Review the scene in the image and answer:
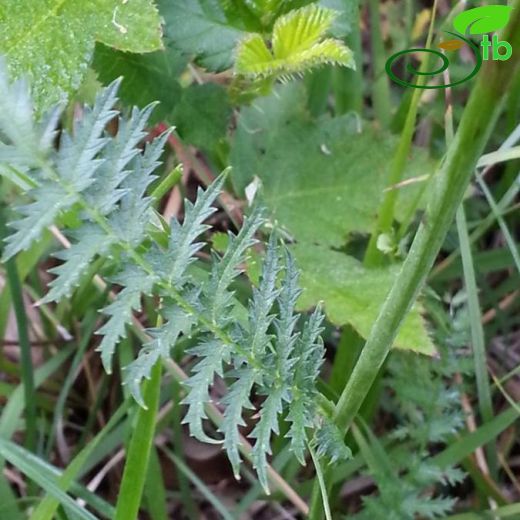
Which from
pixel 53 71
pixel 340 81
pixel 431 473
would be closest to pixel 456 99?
pixel 340 81

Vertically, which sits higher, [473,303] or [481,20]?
[481,20]

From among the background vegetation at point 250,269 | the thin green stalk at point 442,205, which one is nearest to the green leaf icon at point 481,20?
the background vegetation at point 250,269

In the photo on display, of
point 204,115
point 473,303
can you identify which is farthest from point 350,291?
point 204,115

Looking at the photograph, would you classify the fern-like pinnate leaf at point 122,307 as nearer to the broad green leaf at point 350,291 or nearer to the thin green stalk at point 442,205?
the thin green stalk at point 442,205

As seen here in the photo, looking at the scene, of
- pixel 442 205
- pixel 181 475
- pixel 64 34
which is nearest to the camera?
pixel 442 205

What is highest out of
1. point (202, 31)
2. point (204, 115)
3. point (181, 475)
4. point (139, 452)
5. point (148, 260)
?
point (202, 31)

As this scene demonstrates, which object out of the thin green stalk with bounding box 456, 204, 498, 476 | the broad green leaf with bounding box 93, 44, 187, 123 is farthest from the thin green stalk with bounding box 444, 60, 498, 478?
the broad green leaf with bounding box 93, 44, 187, 123

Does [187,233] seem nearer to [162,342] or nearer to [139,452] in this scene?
[162,342]

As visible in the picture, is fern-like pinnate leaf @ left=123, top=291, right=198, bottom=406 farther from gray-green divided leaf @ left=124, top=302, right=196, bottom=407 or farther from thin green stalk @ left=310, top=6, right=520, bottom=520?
thin green stalk @ left=310, top=6, right=520, bottom=520
